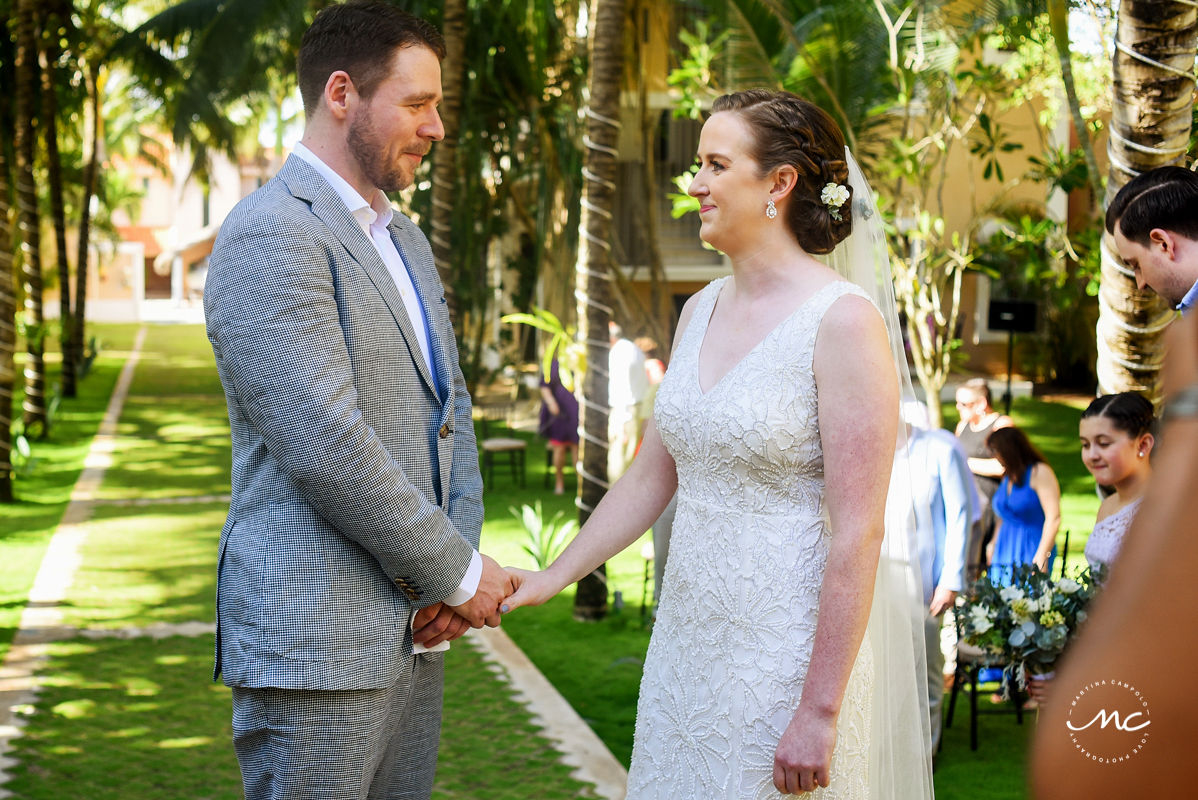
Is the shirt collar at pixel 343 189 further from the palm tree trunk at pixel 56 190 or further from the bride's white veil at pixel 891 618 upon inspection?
the palm tree trunk at pixel 56 190

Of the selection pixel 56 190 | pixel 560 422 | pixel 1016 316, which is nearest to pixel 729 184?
pixel 560 422

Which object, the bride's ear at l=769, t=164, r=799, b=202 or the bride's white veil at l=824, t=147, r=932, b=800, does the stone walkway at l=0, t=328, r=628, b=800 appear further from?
the bride's ear at l=769, t=164, r=799, b=202

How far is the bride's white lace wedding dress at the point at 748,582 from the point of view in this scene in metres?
2.62

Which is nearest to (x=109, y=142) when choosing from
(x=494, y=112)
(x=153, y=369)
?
(x=153, y=369)

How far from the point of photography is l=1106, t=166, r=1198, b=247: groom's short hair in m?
2.92

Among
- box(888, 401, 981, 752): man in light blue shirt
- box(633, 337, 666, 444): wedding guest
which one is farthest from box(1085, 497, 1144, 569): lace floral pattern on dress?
box(633, 337, 666, 444): wedding guest

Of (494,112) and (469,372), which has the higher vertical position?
(494,112)

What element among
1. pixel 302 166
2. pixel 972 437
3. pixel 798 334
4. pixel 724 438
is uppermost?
pixel 302 166

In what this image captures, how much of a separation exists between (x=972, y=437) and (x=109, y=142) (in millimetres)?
53326

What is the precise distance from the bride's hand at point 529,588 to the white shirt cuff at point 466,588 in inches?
8.2

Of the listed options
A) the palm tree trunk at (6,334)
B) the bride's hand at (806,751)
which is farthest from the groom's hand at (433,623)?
the palm tree trunk at (6,334)

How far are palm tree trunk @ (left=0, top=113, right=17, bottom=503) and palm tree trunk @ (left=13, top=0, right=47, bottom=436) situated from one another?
5.94 ft

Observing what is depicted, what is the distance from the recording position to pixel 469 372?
19484 millimetres

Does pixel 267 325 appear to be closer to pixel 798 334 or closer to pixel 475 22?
pixel 798 334
